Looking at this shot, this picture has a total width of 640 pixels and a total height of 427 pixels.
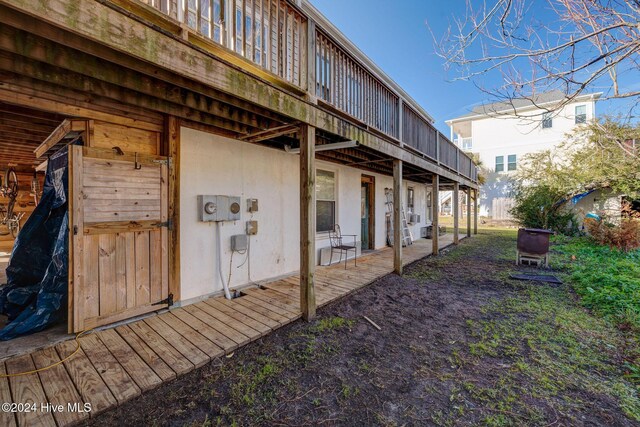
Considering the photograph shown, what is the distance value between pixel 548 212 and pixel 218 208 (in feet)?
46.3

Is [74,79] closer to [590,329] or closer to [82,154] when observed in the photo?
[82,154]

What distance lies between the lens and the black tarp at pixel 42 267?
2781 mm

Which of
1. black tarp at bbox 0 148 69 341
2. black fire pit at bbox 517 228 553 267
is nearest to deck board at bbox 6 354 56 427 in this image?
black tarp at bbox 0 148 69 341

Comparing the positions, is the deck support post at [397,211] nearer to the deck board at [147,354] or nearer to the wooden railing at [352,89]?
the wooden railing at [352,89]

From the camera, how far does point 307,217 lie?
3.28 metres

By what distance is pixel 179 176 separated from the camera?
11.4ft

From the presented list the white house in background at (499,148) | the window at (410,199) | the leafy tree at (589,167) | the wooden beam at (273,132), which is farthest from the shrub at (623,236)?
the wooden beam at (273,132)

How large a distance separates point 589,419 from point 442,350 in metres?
1.10

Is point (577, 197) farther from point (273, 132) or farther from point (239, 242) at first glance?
point (239, 242)

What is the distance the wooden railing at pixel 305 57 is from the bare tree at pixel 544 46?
5.12ft

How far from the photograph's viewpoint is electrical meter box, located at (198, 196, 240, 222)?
369 centimetres

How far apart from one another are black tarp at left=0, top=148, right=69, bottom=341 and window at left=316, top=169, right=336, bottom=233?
4.17 m

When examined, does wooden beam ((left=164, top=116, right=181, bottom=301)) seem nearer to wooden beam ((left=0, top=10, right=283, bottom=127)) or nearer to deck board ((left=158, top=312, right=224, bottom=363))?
deck board ((left=158, top=312, right=224, bottom=363))

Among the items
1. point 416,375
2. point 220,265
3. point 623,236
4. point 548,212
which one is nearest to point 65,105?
point 220,265
